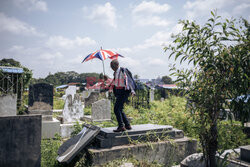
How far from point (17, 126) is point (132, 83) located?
2.47 m

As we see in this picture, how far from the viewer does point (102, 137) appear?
4105mm

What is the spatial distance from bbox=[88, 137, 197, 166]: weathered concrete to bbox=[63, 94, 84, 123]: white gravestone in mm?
5154

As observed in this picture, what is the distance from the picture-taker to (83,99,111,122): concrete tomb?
877cm

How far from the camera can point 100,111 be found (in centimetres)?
890

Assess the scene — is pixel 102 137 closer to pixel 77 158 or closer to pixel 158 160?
pixel 77 158

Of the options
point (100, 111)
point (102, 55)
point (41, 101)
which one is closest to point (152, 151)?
point (102, 55)

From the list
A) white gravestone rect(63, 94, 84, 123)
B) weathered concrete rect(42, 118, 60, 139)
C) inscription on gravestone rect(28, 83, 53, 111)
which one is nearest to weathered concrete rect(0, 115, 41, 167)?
weathered concrete rect(42, 118, 60, 139)

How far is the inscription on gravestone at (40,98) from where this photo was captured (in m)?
8.12

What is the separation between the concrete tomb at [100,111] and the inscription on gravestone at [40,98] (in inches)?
70.8

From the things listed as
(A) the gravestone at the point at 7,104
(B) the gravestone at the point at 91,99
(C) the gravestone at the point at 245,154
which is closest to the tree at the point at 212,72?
(C) the gravestone at the point at 245,154

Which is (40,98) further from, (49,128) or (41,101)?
(49,128)

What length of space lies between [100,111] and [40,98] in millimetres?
2613

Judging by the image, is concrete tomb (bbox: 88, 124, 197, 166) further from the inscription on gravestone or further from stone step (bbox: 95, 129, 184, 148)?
the inscription on gravestone

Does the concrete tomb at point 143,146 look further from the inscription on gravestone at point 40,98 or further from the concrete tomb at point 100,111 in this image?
the inscription on gravestone at point 40,98
